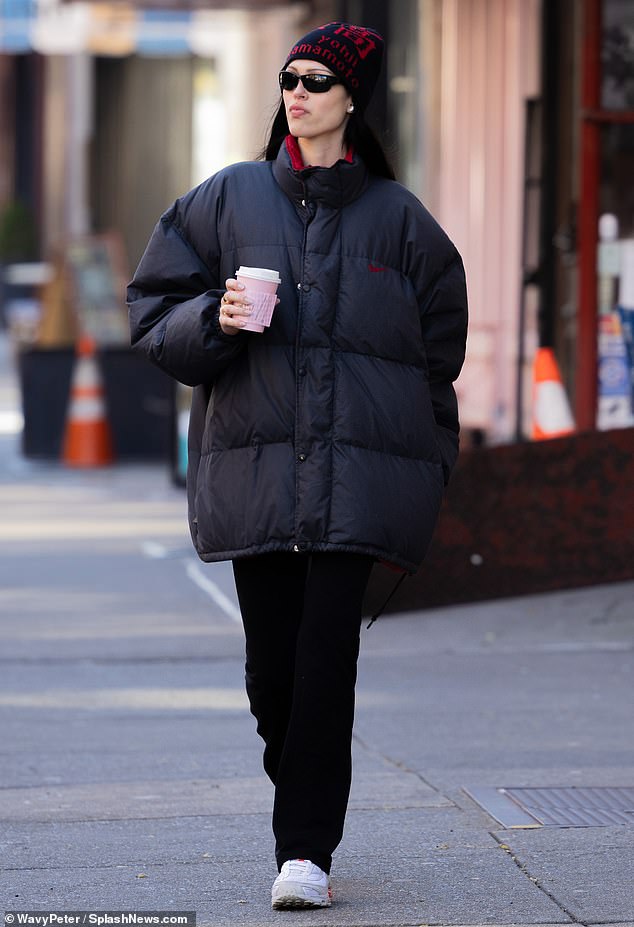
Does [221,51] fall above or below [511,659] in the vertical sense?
above

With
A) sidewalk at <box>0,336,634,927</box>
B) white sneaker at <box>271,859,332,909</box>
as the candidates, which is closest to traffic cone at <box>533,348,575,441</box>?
sidewalk at <box>0,336,634,927</box>

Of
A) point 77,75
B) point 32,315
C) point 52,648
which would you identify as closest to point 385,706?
point 52,648

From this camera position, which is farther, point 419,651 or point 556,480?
point 556,480

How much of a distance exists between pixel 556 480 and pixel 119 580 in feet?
7.53

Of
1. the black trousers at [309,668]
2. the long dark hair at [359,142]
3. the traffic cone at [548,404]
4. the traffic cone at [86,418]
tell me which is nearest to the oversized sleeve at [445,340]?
the long dark hair at [359,142]

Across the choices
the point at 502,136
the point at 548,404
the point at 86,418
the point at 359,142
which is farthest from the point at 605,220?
the point at 86,418

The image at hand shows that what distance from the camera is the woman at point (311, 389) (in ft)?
13.2

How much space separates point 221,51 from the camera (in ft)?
65.3

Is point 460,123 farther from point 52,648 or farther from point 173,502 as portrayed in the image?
point 52,648

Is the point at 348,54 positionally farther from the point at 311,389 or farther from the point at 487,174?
the point at 487,174

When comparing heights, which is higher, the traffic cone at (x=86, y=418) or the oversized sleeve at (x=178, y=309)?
the oversized sleeve at (x=178, y=309)

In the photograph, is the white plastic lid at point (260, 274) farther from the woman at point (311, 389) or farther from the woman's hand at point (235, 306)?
the woman at point (311, 389)

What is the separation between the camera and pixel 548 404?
28.5 feet

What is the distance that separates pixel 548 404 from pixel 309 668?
484cm
